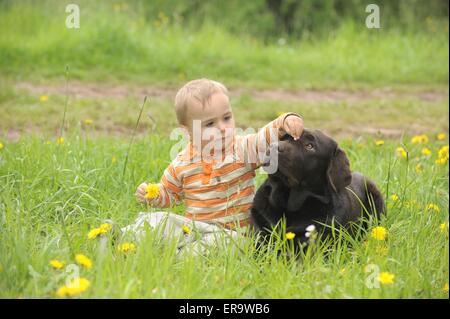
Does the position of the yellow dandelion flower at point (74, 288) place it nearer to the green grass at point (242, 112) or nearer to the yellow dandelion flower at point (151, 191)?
the yellow dandelion flower at point (151, 191)

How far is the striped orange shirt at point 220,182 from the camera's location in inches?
128

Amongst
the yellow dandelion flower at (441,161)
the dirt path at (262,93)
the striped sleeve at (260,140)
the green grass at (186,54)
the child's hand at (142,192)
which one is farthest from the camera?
the green grass at (186,54)

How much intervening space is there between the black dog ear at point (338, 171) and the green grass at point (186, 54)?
15.2ft

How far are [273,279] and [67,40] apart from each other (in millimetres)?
5939

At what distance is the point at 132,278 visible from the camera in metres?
2.51

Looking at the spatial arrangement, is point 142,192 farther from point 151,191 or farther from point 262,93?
point 262,93

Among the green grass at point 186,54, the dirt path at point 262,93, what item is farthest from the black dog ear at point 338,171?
the green grass at point 186,54

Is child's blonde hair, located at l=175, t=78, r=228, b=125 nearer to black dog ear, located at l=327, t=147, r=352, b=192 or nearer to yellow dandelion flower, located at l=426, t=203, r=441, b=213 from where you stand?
black dog ear, located at l=327, t=147, r=352, b=192

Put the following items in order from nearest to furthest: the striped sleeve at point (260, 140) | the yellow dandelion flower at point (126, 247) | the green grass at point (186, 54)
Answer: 1. the yellow dandelion flower at point (126, 247)
2. the striped sleeve at point (260, 140)
3. the green grass at point (186, 54)

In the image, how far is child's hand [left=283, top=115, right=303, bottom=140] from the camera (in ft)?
9.56

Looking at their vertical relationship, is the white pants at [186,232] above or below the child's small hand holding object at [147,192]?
below

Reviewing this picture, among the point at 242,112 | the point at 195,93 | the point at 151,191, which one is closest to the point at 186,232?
the point at 151,191

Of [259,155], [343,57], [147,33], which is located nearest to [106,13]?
[147,33]

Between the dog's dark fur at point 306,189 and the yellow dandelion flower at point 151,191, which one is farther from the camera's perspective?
the yellow dandelion flower at point 151,191
